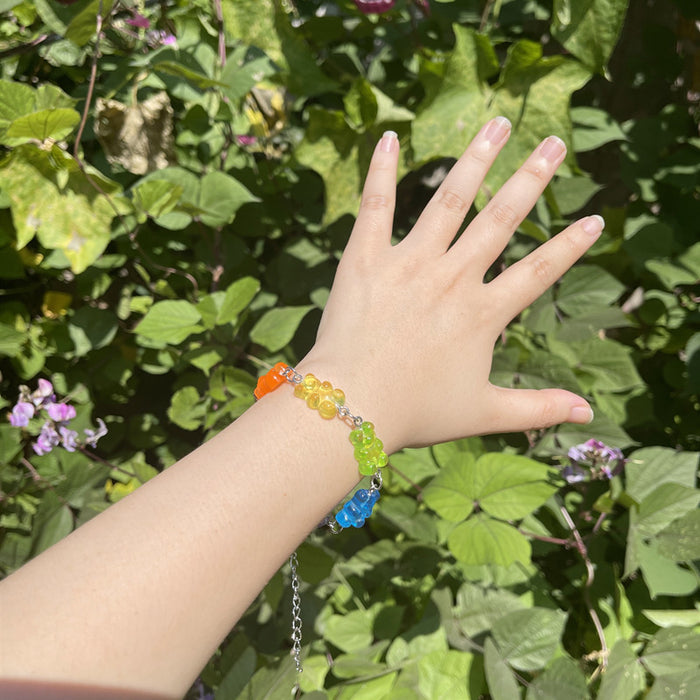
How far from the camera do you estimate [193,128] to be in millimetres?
1340

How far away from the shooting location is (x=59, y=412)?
1314mm

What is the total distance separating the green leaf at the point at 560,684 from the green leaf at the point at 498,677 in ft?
0.23

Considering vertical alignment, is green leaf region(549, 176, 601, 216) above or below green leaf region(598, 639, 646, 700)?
above

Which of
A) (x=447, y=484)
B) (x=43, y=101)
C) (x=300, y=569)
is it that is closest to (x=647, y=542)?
(x=447, y=484)

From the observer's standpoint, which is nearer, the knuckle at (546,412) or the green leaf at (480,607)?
the knuckle at (546,412)

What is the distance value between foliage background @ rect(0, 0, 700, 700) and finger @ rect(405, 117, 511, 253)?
0.56ft

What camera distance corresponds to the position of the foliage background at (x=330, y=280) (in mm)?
1061

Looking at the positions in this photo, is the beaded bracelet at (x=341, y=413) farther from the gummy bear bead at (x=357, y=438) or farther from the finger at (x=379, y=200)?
the finger at (x=379, y=200)

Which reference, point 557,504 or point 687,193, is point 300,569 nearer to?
point 557,504

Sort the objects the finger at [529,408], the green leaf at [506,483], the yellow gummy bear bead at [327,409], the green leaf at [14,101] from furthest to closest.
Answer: the green leaf at [506,483]
the green leaf at [14,101]
the finger at [529,408]
the yellow gummy bear bead at [327,409]

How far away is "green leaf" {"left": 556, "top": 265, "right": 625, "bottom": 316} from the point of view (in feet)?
4.43

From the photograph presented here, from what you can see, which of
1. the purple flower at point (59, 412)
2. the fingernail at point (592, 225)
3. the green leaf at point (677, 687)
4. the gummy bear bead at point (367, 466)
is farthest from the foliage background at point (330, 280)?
the gummy bear bead at point (367, 466)

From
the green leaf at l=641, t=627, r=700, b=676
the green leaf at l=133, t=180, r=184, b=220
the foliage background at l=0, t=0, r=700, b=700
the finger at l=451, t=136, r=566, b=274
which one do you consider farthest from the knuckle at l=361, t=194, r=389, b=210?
the green leaf at l=641, t=627, r=700, b=676

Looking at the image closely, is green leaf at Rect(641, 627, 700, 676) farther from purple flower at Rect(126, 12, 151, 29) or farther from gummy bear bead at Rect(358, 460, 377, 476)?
purple flower at Rect(126, 12, 151, 29)
